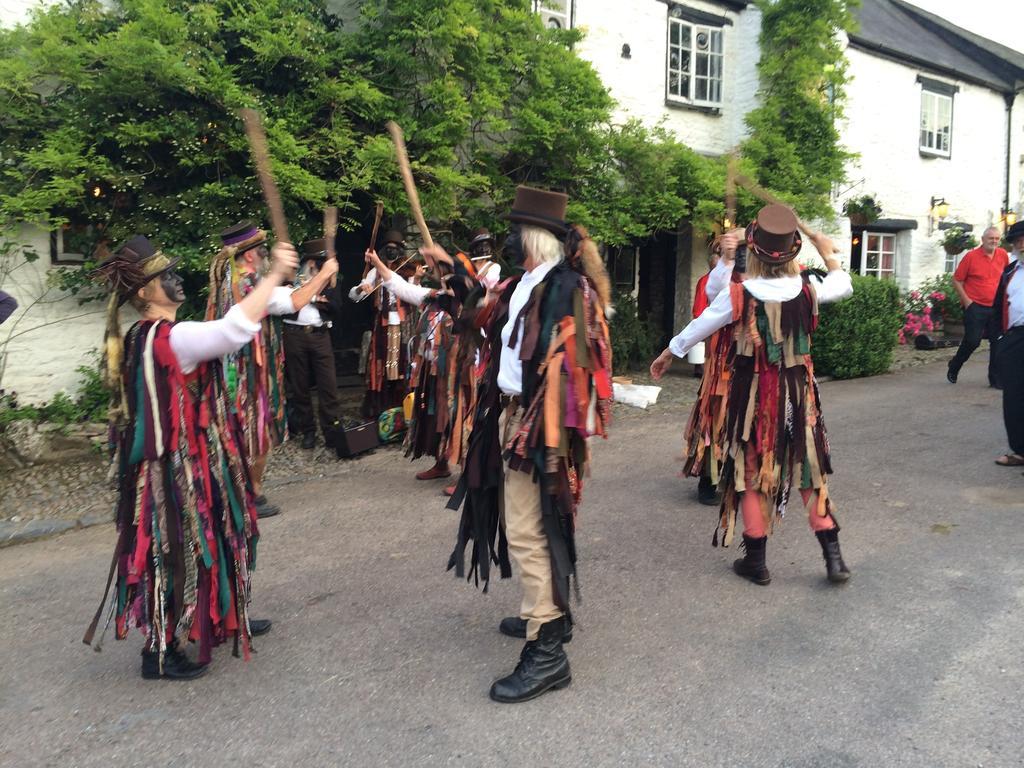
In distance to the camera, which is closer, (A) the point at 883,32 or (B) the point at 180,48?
(B) the point at 180,48

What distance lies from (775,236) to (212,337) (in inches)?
99.8

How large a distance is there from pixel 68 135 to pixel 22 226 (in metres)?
0.91

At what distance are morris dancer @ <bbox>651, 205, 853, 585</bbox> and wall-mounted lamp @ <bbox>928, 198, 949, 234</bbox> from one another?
13.9 metres

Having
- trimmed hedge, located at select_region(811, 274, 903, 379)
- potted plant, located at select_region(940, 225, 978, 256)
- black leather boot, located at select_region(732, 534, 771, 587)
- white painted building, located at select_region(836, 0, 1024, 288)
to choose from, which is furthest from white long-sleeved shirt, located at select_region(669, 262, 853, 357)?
potted plant, located at select_region(940, 225, 978, 256)

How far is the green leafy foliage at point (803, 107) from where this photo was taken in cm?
1200

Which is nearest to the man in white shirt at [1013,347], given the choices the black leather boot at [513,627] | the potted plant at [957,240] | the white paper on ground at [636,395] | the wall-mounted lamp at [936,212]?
the white paper on ground at [636,395]

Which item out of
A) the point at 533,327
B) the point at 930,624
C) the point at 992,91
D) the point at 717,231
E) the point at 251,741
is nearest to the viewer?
the point at 251,741

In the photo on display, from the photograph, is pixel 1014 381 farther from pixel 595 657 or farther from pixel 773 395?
pixel 595 657

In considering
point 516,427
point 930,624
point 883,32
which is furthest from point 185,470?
point 883,32

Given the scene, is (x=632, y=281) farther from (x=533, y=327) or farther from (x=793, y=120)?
(x=533, y=327)

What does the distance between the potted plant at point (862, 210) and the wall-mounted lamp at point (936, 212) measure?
2222 millimetres

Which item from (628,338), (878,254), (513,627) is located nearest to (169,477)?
(513,627)

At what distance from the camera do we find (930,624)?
3639mm

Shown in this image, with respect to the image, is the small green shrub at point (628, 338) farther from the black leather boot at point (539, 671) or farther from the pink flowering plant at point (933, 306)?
the black leather boot at point (539, 671)
